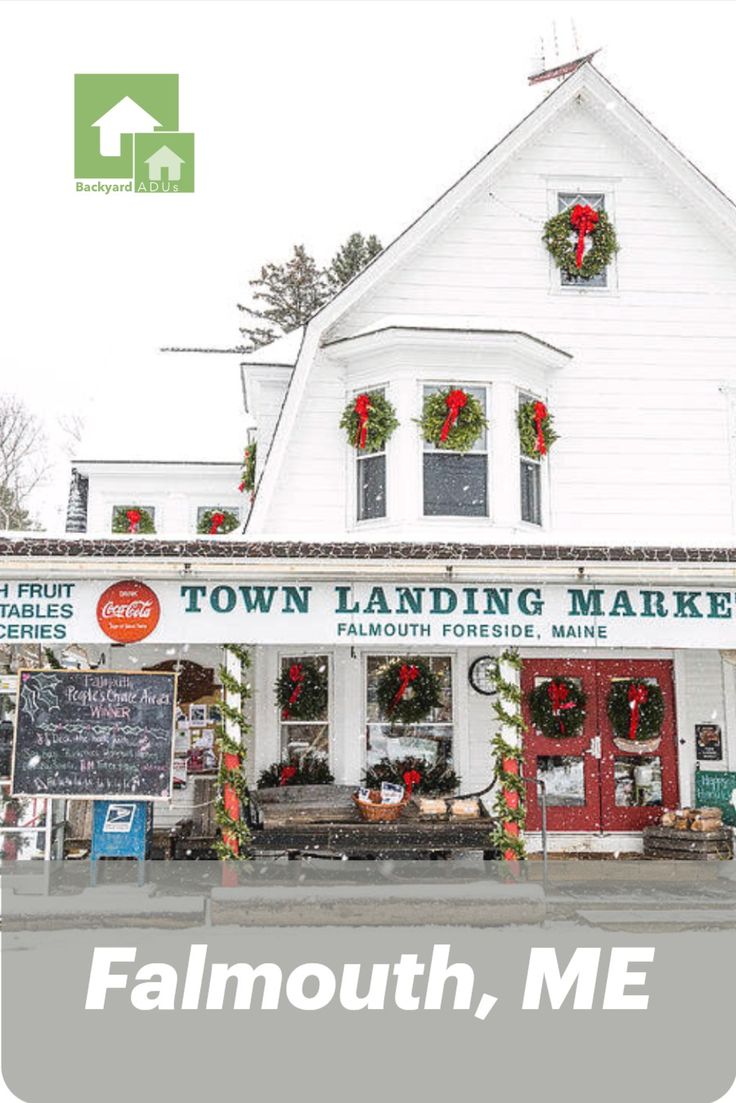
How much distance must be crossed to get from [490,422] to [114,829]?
6681 mm

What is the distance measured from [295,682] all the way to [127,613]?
3.14m

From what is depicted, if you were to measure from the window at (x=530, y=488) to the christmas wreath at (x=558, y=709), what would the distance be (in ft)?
7.18

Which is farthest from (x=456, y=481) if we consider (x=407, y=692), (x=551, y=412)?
(x=407, y=692)

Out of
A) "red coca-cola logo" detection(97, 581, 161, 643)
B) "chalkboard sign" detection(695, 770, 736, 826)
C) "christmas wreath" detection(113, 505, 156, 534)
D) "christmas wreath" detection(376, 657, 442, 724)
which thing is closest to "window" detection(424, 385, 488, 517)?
"christmas wreath" detection(376, 657, 442, 724)

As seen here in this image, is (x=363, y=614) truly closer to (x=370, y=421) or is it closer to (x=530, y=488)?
(x=370, y=421)

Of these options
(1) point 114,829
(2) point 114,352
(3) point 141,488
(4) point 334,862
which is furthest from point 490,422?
(2) point 114,352

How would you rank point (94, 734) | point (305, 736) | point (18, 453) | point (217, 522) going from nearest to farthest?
1. point (94, 734)
2. point (305, 736)
3. point (217, 522)
4. point (18, 453)

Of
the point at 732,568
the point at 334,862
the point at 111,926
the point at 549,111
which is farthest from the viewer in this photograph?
the point at 549,111

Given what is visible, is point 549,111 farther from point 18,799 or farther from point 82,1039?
point 82,1039

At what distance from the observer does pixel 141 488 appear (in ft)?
63.6

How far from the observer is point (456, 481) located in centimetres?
1366

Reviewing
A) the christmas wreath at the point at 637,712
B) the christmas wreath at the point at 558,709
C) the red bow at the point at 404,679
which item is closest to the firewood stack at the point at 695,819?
the christmas wreath at the point at 637,712

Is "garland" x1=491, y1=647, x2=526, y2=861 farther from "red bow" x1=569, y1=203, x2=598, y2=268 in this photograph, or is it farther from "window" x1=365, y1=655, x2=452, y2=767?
"red bow" x1=569, y1=203, x2=598, y2=268

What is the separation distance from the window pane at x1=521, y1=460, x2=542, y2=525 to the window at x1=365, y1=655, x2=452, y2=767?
2449 millimetres
